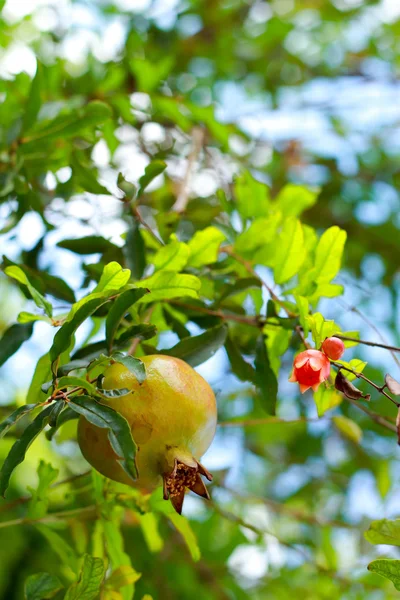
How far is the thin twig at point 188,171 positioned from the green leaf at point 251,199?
0.36 ft

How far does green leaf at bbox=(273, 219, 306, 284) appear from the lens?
0.99m

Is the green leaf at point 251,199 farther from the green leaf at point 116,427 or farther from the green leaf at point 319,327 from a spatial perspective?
the green leaf at point 116,427

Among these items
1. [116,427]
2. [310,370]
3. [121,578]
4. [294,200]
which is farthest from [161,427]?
[294,200]

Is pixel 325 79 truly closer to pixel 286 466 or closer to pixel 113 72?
pixel 113 72

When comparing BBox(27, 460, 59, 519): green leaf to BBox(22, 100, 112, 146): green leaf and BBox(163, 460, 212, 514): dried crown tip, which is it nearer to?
BBox(163, 460, 212, 514): dried crown tip

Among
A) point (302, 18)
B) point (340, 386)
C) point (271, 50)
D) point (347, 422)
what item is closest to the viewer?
point (340, 386)

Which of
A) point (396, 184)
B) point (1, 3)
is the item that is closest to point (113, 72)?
point (1, 3)

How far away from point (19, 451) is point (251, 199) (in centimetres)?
72

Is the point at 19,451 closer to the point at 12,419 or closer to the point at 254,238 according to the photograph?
the point at 12,419

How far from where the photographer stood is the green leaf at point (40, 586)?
800mm

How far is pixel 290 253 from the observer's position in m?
0.99

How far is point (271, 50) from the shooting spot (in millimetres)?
2328

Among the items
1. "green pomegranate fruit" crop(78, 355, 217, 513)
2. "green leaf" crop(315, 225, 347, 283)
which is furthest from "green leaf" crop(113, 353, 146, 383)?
"green leaf" crop(315, 225, 347, 283)

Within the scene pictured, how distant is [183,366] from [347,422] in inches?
20.9
